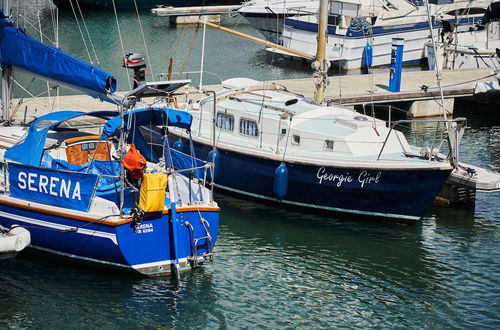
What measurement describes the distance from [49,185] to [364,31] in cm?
3227

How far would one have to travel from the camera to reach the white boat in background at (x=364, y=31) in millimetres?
49175

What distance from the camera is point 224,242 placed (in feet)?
78.1

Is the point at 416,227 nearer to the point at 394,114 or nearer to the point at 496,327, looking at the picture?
the point at 496,327

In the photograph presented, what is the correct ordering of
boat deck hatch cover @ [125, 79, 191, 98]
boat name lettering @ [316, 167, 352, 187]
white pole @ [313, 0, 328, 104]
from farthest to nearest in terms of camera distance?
white pole @ [313, 0, 328, 104]
boat name lettering @ [316, 167, 352, 187]
boat deck hatch cover @ [125, 79, 191, 98]

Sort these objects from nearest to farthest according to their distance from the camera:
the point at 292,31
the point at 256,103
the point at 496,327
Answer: the point at 496,327
the point at 256,103
the point at 292,31

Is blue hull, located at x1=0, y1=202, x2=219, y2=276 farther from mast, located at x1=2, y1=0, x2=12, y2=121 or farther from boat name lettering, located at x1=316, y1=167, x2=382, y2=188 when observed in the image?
boat name lettering, located at x1=316, y1=167, x2=382, y2=188

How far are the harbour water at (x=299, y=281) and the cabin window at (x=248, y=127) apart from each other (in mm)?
2252

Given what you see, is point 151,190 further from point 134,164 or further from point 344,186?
point 344,186

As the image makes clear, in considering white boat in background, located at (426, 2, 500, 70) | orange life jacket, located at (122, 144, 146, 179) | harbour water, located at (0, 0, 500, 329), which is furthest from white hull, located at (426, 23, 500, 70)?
orange life jacket, located at (122, 144, 146, 179)

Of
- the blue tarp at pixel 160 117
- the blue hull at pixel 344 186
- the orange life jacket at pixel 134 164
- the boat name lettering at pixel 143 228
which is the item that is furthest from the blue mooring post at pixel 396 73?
the boat name lettering at pixel 143 228

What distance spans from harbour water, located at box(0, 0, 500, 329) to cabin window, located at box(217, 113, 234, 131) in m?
2.28

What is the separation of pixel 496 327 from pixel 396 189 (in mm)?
6290

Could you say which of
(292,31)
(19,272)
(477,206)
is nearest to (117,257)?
(19,272)

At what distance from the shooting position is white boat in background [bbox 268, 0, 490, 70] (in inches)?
1936
